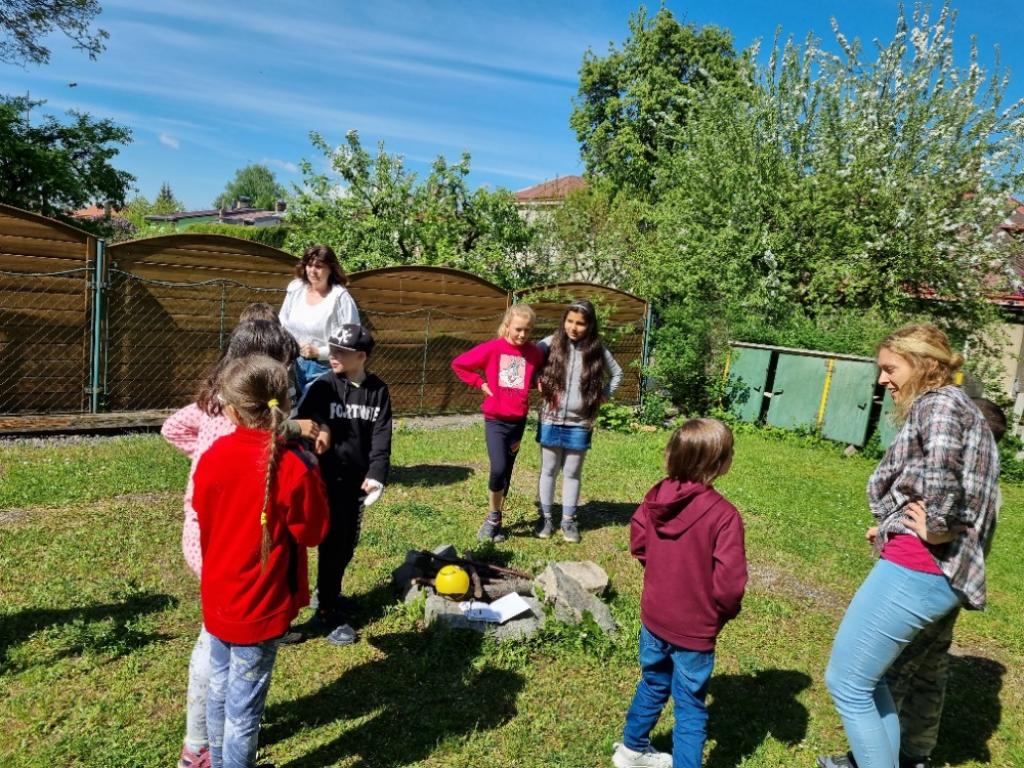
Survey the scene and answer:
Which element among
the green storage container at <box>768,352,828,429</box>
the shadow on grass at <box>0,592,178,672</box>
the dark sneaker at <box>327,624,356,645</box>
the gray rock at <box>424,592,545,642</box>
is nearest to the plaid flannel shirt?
the gray rock at <box>424,592,545,642</box>

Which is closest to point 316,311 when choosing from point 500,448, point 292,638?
point 500,448

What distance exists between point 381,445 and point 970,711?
351 centimetres

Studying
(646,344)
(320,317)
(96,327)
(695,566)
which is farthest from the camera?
(646,344)

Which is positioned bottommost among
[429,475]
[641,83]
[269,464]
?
[429,475]

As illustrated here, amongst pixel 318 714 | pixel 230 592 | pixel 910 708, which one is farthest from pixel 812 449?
pixel 230 592

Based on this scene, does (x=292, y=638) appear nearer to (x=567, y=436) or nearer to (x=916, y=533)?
(x=567, y=436)

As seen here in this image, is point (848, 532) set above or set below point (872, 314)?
below

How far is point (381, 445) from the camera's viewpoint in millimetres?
3848

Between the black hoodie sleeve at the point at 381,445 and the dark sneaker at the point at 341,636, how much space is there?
850 mm

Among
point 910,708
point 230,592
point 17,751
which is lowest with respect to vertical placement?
point 17,751

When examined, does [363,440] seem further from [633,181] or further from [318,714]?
[633,181]

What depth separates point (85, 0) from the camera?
57.8 ft

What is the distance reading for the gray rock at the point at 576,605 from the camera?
4207mm

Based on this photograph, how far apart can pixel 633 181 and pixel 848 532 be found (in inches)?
1063
